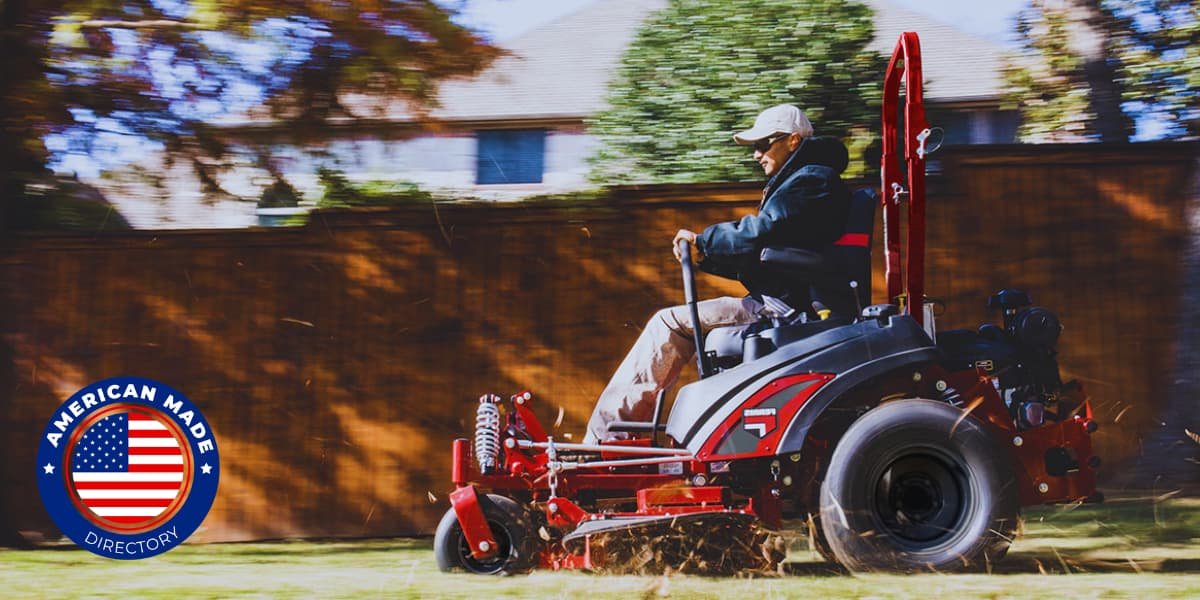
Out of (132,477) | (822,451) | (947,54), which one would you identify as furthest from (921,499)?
(947,54)

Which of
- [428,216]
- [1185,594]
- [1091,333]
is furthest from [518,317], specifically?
[1185,594]

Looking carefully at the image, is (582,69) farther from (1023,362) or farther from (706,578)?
(706,578)

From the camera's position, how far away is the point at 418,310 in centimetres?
490

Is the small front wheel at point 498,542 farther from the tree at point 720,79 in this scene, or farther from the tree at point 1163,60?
the tree at point 1163,60

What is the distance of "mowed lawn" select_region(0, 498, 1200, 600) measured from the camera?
11.3 ft

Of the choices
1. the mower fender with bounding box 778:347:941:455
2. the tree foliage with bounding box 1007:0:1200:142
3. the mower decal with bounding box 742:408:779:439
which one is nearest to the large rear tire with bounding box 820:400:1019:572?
the mower fender with bounding box 778:347:941:455

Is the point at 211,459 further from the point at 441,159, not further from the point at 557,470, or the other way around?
the point at 441,159

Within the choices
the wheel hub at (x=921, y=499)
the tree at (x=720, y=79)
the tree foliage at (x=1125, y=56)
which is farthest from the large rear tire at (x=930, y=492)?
the tree foliage at (x=1125, y=56)

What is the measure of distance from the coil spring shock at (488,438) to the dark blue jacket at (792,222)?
39.3 inches

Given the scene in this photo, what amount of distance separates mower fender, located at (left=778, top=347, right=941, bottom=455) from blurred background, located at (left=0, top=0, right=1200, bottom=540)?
2.76ft

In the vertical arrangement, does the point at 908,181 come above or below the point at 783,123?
below

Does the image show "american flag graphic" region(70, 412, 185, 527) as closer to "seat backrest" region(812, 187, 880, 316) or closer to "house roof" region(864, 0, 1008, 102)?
"seat backrest" region(812, 187, 880, 316)

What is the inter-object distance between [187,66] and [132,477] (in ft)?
5.94

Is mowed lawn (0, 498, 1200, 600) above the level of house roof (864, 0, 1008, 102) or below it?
below
